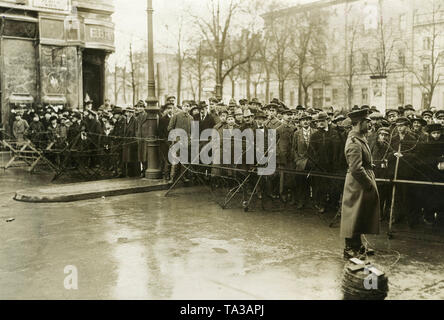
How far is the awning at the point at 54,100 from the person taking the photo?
2331 cm

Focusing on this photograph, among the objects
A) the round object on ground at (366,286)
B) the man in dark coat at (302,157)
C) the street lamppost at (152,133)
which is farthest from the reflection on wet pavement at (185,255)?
the street lamppost at (152,133)

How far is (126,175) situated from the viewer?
1559 cm

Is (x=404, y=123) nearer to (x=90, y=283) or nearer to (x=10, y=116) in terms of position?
(x=90, y=283)

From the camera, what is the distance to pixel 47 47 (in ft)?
76.3

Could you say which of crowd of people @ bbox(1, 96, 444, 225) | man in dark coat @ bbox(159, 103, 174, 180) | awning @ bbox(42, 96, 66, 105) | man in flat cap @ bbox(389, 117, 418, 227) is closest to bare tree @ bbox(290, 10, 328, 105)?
awning @ bbox(42, 96, 66, 105)

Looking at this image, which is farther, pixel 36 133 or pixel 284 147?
pixel 36 133

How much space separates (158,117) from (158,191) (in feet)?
9.30

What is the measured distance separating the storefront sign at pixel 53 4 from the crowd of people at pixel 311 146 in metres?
8.83

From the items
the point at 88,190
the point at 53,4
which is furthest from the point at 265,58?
the point at 88,190

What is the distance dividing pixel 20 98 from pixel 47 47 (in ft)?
9.07

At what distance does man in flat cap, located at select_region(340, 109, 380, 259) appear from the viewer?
6793 millimetres

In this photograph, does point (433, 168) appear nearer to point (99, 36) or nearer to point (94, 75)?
point (99, 36)

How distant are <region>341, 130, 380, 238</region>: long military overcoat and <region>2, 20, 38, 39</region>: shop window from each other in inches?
780
